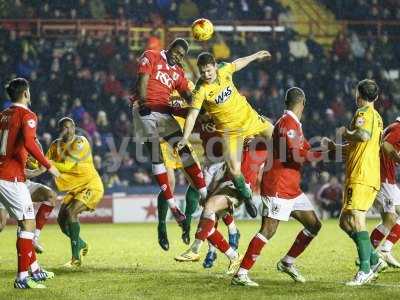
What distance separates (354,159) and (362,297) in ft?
5.69

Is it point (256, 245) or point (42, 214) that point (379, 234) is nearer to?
point (256, 245)

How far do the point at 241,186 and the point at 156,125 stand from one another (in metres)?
1.65

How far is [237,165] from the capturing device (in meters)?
11.3

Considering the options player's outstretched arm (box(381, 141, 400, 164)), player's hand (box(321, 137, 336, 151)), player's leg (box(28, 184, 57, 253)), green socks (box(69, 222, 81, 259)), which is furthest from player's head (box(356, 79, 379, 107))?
player's leg (box(28, 184, 57, 253))

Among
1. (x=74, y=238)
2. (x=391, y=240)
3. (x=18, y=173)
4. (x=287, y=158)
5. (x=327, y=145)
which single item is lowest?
(x=74, y=238)

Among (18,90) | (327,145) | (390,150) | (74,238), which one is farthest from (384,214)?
(18,90)

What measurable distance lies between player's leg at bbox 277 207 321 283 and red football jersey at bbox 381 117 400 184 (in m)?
1.60

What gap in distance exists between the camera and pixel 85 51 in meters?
25.5

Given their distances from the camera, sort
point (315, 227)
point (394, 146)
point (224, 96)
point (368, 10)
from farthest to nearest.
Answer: point (368, 10) < point (224, 96) < point (394, 146) < point (315, 227)

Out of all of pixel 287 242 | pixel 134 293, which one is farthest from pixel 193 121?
pixel 287 242

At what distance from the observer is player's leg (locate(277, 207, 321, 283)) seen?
10398 mm

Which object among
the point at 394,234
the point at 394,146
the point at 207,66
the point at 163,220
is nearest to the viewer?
the point at 207,66

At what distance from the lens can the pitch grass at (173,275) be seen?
9664 mm

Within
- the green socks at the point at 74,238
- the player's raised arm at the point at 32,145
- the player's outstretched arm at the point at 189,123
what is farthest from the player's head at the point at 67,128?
the player's raised arm at the point at 32,145
